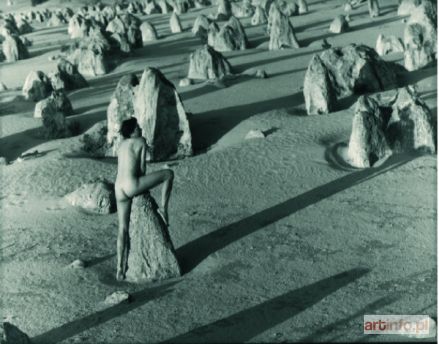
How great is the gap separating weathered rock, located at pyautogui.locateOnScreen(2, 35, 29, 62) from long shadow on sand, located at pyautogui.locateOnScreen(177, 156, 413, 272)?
952 inches

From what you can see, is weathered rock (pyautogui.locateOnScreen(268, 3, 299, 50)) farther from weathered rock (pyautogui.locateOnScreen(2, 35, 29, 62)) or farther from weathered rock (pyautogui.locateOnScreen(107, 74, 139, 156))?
weathered rock (pyautogui.locateOnScreen(2, 35, 29, 62))

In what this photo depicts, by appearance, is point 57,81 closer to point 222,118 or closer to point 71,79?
point 71,79

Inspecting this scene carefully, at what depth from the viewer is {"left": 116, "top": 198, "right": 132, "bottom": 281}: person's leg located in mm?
8906

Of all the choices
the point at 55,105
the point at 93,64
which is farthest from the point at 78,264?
the point at 93,64

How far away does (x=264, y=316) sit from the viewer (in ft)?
26.2

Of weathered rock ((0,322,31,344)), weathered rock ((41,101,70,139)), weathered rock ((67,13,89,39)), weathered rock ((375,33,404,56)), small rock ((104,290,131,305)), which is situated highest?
weathered rock ((67,13,89,39))

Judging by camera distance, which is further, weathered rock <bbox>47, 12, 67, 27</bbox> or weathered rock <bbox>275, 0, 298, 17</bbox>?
weathered rock <bbox>47, 12, 67, 27</bbox>

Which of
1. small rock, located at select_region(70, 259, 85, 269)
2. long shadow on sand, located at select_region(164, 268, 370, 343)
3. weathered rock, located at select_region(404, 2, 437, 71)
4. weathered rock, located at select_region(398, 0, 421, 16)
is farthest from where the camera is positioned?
weathered rock, located at select_region(398, 0, 421, 16)

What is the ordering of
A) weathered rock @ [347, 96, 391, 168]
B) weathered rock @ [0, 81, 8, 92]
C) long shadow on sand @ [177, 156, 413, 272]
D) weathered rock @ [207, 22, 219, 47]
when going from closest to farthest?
long shadow on sand @ [177, 156, 413, 272]
weathered rock @ [347, 96, 391, 168]
weathered rock @ [0, 81, 8, 92]
weathered rock @ [207, 22, 219, 47]

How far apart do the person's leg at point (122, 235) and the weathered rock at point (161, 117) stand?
5609mm

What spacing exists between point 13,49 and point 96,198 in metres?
22.7

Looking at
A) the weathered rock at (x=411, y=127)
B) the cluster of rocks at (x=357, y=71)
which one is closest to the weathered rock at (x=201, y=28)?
the cluster of rocks at (x=357, y=71)

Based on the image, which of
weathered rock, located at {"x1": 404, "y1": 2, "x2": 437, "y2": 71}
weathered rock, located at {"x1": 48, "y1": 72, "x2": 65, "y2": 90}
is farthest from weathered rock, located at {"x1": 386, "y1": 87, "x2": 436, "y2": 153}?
weathered rock, located at {"x1": 48, "y1": 72, "x2": 65, "y2": 90}

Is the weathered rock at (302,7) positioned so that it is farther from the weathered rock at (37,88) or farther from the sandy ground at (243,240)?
the sandy ground at (243,240)
